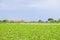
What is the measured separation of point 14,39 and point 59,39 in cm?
224

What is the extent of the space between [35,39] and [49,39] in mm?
695

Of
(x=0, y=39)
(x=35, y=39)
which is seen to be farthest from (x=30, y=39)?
(x=0, y=39)

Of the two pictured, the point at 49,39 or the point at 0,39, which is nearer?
the point at 49,39

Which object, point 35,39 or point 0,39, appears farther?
point 0,39

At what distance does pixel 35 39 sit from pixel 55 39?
1010 mm

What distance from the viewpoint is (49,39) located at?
9664mm

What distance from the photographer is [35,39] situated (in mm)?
9586

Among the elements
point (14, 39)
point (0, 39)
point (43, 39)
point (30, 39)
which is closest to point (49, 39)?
point (43, 39)

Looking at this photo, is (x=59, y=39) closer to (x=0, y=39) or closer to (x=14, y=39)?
(x=14, y=39)

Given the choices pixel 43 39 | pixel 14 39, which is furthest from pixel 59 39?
pixel 14 39

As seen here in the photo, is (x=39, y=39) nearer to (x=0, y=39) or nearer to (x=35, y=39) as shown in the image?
A: (x=35, y=39)

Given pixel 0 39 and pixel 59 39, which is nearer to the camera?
pixel 59 39

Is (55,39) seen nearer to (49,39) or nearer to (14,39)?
(49,39)

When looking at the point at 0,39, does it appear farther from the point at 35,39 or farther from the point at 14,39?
the point at 35,39
